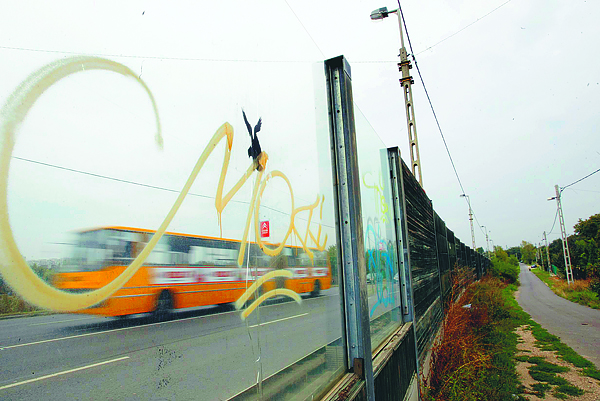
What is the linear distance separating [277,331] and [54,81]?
129cm

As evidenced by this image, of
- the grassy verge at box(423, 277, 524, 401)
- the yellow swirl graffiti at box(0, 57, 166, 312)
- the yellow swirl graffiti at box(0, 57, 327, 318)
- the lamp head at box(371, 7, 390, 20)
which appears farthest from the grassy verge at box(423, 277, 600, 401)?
the lamp head at box(371, 7, 390, 20)

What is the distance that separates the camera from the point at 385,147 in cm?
484

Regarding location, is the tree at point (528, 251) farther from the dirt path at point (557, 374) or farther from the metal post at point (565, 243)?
the dirt path at point (557, 374)

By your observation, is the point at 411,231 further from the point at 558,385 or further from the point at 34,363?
the point at 34,363

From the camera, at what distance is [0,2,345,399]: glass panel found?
835 millimetres

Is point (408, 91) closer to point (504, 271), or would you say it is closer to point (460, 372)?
point (460, 372)

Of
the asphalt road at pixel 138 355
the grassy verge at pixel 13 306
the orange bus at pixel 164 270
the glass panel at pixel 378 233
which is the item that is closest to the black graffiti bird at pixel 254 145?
the orange bus at pixel 164 270

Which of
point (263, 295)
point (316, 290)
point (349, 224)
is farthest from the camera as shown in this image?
point (349, 224)

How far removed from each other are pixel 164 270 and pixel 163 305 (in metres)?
0.10

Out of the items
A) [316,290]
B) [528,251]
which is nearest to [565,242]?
[316,290]

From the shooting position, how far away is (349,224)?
2.58 metres

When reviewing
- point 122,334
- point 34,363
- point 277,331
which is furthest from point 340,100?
point 34,363

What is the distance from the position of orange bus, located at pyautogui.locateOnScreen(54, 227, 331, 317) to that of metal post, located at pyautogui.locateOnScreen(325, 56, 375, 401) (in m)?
0.83

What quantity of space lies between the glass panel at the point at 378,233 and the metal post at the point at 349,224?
0.49 m
